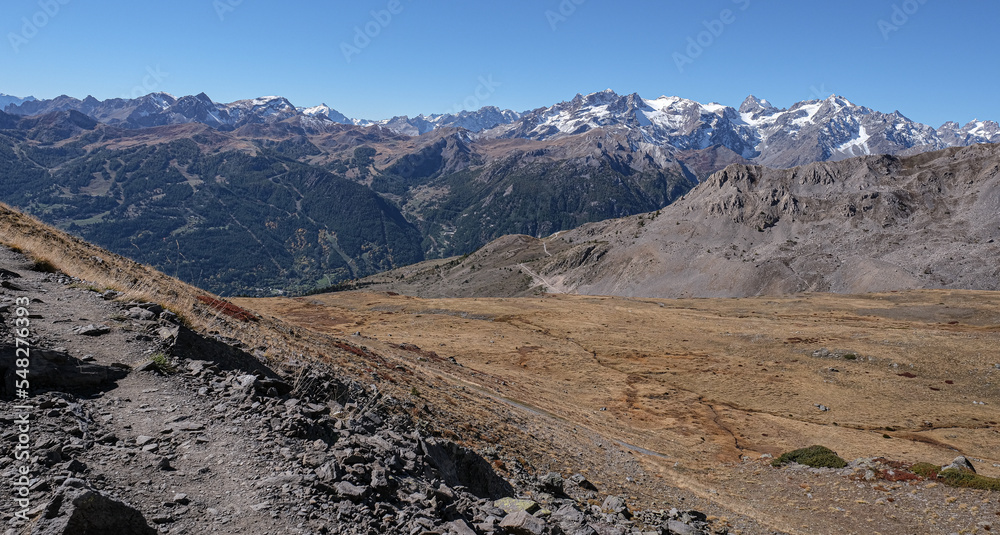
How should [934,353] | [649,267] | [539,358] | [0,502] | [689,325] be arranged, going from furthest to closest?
1. [649,267]
2. [689,325]
3. [539,358]
4. [934,353]
5. [0,502]

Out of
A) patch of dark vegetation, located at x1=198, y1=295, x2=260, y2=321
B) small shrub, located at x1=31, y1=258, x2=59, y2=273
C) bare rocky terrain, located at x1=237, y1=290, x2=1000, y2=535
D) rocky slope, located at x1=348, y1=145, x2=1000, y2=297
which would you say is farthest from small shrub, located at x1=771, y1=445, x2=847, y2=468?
rocky slope, located at x1=348, y1=145, x2=1000, y2=297

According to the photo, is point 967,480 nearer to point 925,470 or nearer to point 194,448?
point 925,470

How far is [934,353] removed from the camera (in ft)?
195

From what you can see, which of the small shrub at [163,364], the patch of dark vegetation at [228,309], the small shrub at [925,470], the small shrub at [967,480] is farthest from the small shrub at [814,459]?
the patch of dark vegetation at [228,309]

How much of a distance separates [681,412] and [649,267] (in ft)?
430

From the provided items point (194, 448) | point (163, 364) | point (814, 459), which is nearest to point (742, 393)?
point (814, 459)

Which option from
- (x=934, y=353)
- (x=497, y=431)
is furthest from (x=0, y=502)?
(x=934, y=353)

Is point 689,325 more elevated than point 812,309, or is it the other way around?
point 812,309

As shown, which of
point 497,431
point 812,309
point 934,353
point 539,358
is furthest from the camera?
point 812,309

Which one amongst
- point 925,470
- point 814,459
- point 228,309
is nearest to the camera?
point 925,470

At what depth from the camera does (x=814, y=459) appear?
95.3ft

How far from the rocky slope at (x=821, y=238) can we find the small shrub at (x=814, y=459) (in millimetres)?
121703

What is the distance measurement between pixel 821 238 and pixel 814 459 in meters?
155

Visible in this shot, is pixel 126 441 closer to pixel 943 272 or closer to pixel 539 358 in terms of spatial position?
pixel 539 358
